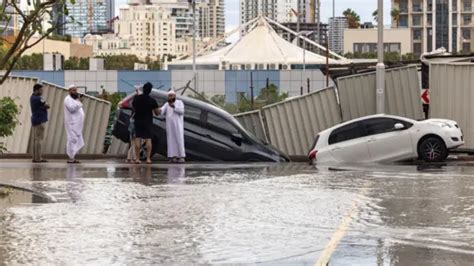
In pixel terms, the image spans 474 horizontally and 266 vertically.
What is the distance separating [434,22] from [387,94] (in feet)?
409

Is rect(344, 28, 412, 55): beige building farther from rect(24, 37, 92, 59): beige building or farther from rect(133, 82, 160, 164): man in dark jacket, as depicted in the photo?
rect(133, 82, 160, 164): man in dark jacket

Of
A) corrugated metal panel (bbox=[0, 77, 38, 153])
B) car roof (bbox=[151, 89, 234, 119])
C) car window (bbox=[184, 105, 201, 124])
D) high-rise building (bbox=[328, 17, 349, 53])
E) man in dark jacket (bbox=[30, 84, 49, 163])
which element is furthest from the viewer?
high-rise building (bbox=[328, 17, 349, 53])

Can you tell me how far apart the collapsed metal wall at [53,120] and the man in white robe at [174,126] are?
13.2ft

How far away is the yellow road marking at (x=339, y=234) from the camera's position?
8742mm

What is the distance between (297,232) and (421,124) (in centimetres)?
1175

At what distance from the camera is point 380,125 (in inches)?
858

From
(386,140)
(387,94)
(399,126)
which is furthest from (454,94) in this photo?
(386,140)

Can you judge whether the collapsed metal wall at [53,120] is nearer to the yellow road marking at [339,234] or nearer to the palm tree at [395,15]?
the yellow road marking at [339,234]

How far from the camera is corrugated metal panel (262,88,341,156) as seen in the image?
79.7ft

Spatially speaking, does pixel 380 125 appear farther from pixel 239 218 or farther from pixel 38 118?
pixel 239 218

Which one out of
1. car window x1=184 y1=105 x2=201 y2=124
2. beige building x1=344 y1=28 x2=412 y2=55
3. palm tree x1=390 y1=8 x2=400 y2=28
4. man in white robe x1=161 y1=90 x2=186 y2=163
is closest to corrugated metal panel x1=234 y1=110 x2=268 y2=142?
car window x1=184 y1=105 x2=201 y2=124

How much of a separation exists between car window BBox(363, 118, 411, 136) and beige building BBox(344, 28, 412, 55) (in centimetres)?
10256

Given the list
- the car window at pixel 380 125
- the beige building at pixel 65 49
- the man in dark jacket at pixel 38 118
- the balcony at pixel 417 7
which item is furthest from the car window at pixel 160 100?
the balcony at pixel 417 7

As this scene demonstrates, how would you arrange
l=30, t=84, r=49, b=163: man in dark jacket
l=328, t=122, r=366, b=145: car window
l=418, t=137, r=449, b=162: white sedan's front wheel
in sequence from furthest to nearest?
1. l=328, t=122, r=366, b=145: car window
2. l=418, t=137, r=449, b=162: white sedan's front wheel
3. l=30, t=84, r=49, b=163: man in dark jacket
